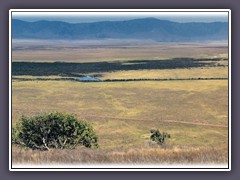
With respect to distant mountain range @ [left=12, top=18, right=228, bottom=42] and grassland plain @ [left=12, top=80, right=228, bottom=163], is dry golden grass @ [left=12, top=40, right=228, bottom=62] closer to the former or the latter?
distant mountain range @ [left=12, top=18, right=228, bottom=42]

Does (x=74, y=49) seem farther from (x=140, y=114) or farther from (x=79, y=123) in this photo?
(x=140, y=114)

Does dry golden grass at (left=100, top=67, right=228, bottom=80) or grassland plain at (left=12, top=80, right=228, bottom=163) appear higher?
dry golden grass at (left=100, top=67, right=228, bottom=80)

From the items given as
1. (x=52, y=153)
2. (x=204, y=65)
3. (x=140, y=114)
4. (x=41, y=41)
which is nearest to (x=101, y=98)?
(x=140, y=114)

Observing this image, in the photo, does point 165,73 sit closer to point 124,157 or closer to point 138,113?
point 138,113

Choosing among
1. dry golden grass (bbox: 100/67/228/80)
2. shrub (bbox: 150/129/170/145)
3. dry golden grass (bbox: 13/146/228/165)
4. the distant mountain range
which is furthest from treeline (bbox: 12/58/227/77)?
dry golden grass (bbox: 13/146/228/165)

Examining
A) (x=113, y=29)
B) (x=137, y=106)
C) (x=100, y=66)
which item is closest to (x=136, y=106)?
(x=137, y=106)

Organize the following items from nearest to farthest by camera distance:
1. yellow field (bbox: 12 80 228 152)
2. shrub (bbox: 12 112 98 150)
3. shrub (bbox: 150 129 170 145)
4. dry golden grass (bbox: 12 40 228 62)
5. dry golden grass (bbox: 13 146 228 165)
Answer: dry golden grass (bbox: 13 146 228 165) → shrub (bbox: 12 112 98 150) → yellow field (bbox: 12 80 228 152) → shrub (bbox: 150 129 170 145) → dry golden grass (bbox: 12 40 228 62)

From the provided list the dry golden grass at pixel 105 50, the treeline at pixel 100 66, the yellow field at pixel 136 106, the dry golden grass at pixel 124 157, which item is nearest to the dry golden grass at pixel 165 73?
the treeline at pixel 100 66
